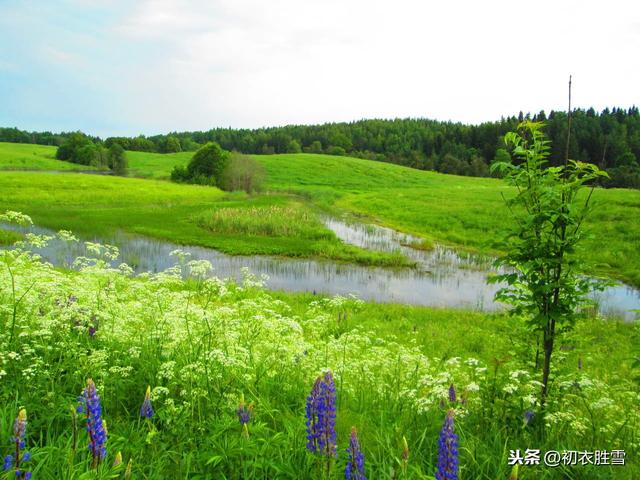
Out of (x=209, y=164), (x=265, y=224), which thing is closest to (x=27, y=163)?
(x=209, y=164)

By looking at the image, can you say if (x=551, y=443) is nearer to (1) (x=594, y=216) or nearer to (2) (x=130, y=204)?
(1) (x=594, y=216)

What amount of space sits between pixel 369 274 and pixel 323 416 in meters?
19.6

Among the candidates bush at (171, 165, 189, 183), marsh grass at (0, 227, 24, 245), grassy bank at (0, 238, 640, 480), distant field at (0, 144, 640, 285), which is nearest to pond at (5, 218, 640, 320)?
distant field at (0, 144, 640, 285)

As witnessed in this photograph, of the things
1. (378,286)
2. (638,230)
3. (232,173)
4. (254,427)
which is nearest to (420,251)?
(378,286)

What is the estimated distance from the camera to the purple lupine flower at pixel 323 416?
→ 111 inches

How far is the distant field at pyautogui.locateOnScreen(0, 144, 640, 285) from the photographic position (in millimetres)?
26203

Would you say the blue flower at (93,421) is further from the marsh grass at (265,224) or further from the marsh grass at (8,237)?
the marsh grass at (265,224)

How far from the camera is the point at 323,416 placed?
2852 millimetres

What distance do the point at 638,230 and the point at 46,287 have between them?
35.0 metres

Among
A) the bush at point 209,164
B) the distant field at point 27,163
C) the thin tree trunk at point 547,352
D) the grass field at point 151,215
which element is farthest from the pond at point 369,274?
the distant field at point 27,163

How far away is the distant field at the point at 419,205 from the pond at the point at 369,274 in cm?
184

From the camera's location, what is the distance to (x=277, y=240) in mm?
28750

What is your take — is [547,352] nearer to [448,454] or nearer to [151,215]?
[448,454]

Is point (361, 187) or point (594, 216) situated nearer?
point (594, 216)
